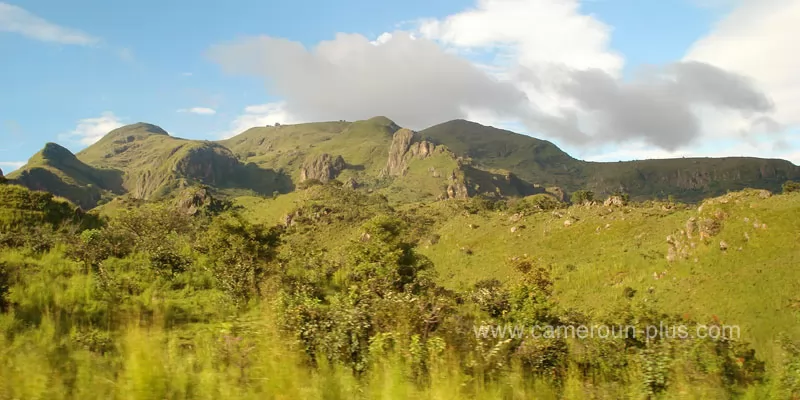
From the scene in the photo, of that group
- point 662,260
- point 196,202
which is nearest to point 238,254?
point 662,260

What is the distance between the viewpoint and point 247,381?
5.20m

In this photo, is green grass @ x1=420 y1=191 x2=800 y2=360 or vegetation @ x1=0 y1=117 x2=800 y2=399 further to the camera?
green grass @ x1=420 y1=191 x2=800 y2=360

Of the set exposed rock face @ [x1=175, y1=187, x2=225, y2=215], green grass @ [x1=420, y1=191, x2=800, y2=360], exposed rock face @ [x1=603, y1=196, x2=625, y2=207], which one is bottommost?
green grass @ [x1=420, y1=191, x2=800, y2=360]

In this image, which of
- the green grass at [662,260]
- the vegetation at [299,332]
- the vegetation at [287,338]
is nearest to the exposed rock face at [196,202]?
the green grass at [662,260]

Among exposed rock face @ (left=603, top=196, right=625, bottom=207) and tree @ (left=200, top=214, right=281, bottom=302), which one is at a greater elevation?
exposed rock face @ (left=603, top=196, right=625, bottom=207)

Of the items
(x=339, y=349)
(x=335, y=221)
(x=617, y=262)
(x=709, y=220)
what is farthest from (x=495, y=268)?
(x=339, y=349)

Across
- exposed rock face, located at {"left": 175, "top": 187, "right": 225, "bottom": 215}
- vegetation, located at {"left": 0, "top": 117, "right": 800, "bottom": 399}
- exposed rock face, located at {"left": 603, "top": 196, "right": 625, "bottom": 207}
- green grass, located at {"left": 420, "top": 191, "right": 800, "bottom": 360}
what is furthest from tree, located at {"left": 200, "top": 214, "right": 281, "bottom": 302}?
exposed rock face, located at {"left": 175, "top": 187, "right": 225, "bottom": 215}

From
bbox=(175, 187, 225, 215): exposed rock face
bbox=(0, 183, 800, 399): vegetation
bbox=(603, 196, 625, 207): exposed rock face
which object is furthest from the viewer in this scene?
bbox=(175, 187, 225, 215): exposed rock face

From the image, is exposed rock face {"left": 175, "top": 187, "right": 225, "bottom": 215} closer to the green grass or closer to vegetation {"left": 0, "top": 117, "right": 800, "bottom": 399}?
the green grass

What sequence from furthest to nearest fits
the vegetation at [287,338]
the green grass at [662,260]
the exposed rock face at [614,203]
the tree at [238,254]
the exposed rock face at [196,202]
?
the exposed rock face at [196,202], the exposed rock face at [614,203], the green grass at [662,260], the tree at [238,254], the vegetation at [287,338]

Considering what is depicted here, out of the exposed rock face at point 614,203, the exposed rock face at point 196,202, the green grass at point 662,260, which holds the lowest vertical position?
the green grass at point 662,260

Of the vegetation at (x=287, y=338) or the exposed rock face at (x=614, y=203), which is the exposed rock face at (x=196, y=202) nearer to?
the exposed rock face at (x=614, y=203)

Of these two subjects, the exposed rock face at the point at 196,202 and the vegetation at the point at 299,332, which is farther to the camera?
the exposed rock face at the point at 196,202

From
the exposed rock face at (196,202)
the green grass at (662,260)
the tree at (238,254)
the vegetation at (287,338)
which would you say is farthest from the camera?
the exposed rock face at (196,202)
